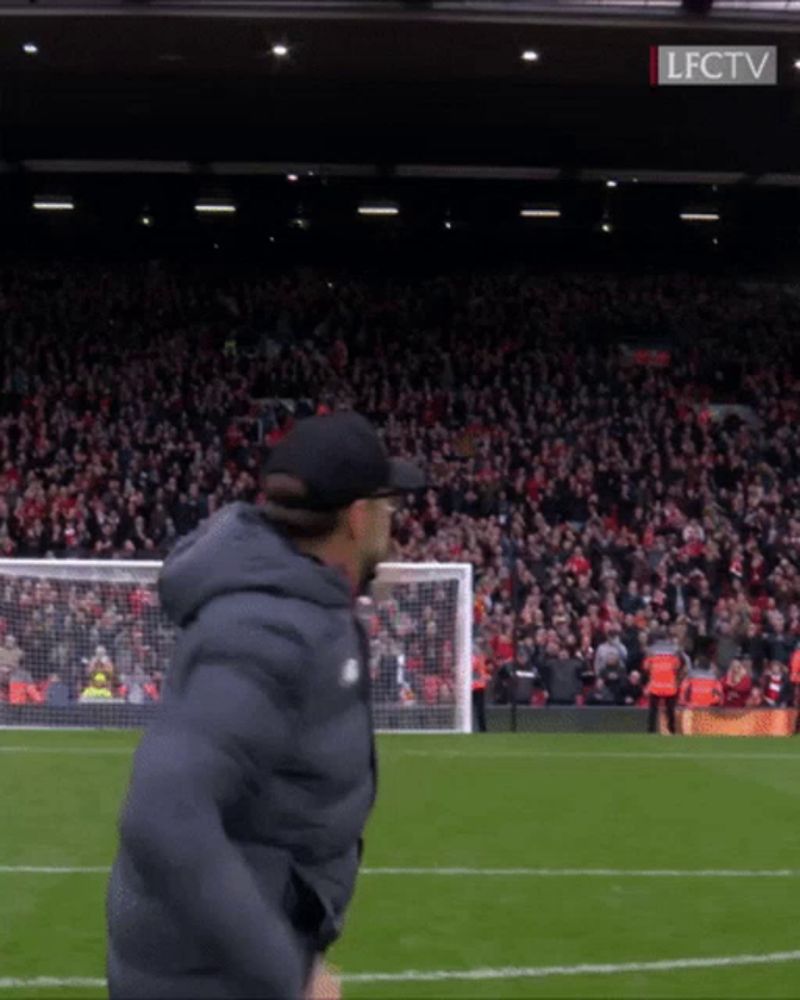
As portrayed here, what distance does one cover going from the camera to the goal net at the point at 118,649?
21.4m

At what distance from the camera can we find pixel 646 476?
33531 millimetres

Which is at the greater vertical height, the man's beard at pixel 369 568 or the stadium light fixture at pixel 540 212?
the stadium light fixture at pixel 540 212

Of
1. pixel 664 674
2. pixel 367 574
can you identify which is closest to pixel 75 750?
pixel 664 674

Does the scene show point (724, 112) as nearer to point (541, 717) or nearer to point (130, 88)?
point (130, 88)

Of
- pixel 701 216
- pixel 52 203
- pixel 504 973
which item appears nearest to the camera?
pixel 504 973

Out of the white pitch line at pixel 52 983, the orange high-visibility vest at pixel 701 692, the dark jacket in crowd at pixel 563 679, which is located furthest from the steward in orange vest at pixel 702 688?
the white pitch line at pixel 52 983

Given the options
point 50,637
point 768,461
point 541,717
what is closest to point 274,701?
point 50,637

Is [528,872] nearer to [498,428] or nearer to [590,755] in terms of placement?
[590,755]

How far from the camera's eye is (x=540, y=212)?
40625mm

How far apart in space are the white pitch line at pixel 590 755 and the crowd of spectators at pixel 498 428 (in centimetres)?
488

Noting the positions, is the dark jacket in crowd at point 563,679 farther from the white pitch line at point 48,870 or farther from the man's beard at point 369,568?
the man's beard at point 369,568

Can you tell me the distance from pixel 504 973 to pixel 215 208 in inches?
1296

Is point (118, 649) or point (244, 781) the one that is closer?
point (244, 781)

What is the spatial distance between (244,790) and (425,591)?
63.9 ft
